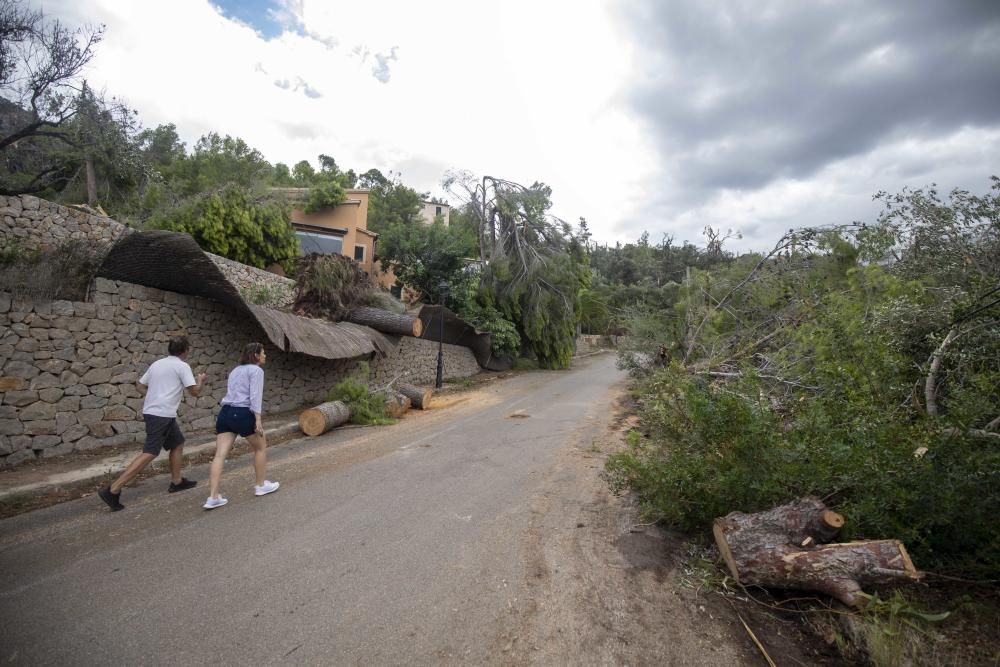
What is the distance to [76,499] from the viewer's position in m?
4.82

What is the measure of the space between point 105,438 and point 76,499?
2070mm

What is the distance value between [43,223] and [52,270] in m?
4.00

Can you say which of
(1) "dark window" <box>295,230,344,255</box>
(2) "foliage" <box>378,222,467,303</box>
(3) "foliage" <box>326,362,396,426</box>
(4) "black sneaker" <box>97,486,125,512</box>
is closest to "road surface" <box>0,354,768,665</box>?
(4) "black sneaker" <box>97,486,125,512</box>

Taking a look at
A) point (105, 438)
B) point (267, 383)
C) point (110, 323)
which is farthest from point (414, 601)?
point (267, 383)

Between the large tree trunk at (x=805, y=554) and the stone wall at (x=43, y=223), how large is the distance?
10.0 m

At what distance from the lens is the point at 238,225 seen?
547 inches

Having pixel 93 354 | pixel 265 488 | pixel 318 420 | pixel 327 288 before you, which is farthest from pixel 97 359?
pixel 327 288

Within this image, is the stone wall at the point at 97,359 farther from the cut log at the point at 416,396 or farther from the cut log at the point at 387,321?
the cut log at the point at 416,396

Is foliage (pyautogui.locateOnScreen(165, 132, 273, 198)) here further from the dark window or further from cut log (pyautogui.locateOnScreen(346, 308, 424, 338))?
cut log (pyautogui.locateOnScreen(346, 308, 424, 338))

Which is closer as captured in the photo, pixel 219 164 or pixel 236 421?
pixel 236 421

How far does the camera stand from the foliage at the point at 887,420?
9.81ft

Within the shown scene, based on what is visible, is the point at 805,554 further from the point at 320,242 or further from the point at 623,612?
the point at 320,242

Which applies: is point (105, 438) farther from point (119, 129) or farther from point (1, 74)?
point (119, 129)

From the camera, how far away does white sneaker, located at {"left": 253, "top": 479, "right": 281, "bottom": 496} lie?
16.1ft
